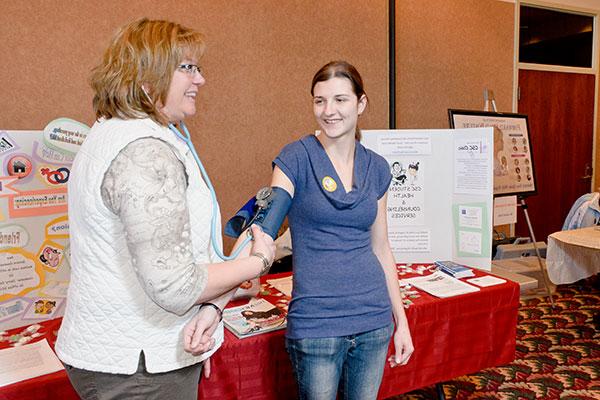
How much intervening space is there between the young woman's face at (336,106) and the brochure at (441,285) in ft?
3.00

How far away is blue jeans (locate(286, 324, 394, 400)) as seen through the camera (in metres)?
1.29

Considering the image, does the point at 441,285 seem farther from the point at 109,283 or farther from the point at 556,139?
the point at 556,139

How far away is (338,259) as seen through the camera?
1.32 metres

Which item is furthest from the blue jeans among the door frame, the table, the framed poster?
the door frame

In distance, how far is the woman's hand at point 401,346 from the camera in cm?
148

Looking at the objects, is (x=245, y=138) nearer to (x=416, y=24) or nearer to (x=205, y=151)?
(x=205, y=151)

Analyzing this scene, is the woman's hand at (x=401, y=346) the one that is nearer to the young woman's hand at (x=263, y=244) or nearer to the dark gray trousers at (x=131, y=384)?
the young woman's hand at (x=263, y=244)

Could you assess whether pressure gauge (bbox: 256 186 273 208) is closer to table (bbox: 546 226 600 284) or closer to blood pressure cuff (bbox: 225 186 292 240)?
blood pressure cuff (bbox: 225 186 292 240)

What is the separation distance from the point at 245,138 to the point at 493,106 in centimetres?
261


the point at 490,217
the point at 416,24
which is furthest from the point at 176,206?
the point at 416,24

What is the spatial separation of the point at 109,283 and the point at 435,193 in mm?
1765

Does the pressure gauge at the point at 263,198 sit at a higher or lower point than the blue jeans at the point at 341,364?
higher

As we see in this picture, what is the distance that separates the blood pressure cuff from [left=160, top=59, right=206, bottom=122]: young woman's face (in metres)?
0.29

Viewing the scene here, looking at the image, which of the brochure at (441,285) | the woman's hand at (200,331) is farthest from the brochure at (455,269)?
the woman's hand at (200,331)
